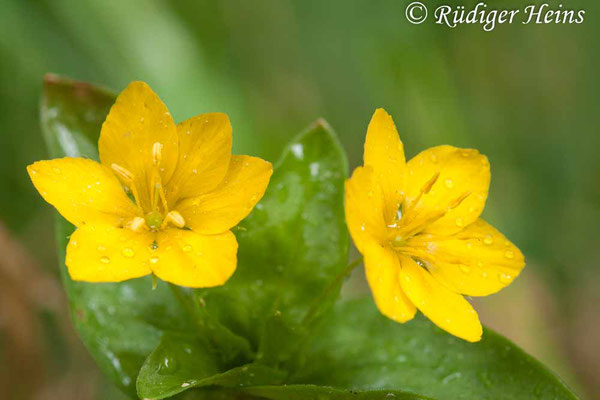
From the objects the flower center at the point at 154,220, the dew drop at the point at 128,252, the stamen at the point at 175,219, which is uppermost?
the stamen at the point at 175,219

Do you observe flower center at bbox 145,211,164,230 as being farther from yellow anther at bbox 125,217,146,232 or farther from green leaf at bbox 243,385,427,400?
green leaf at bbox 243,385,427,400

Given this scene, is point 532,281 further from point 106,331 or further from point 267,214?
point 106,331

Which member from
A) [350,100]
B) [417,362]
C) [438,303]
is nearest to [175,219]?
[438,303]

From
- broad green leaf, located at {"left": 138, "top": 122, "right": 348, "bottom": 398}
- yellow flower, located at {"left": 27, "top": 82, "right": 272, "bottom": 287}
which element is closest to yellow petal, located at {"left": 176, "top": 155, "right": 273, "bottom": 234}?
yellow flower, located at {"left": 27, "top": 82, "right": 272, "bottom": 287}

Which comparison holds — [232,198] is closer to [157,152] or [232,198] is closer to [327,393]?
[157,152]

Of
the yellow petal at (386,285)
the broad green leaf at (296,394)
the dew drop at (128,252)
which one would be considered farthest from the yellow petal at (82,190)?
the yellow petal at (386,285)

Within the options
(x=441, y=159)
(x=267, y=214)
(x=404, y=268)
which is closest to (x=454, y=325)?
(x=404, y=268)

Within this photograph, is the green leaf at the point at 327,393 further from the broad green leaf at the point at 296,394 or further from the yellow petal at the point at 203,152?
the yellow petal at the point at 203,152
